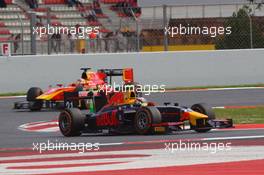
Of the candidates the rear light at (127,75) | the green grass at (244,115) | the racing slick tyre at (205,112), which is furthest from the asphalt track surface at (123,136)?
the green grass at (244,115)

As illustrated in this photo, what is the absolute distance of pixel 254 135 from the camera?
12.0 meters

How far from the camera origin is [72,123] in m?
13.0

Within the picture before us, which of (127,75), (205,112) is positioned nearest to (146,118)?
(205,112)

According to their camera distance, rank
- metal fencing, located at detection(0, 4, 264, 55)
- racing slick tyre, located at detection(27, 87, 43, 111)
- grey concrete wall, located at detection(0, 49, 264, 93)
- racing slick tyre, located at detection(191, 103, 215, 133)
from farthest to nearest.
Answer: metal fencing, located at detection(0, 4, 264, 55)
grey concrete wall, located at detection(0, 49, 264, 93)
racing slick tyre, located at detection(27, 87, 43, 111)
racing slick tyre, located at detection(191, 103, 215, 133)

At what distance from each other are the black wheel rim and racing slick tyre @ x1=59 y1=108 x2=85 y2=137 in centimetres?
102

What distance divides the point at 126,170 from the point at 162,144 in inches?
102

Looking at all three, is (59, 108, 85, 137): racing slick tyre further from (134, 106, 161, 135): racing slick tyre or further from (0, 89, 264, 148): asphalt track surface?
(134, 106, 161, 135): racing slick tyre

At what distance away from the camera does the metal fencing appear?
2333 cm

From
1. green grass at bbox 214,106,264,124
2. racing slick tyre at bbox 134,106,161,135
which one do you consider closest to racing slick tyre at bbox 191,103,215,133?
racing slick tyre at bbox 134,106,161,135

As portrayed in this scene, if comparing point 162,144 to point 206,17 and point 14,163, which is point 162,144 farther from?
point 206,17

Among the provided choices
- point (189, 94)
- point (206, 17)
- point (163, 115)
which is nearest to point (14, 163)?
point (163, 115)

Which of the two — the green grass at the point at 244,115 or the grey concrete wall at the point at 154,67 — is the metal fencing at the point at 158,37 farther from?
A: the green grass at the point at 244,115

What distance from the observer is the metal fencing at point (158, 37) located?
23.3 m

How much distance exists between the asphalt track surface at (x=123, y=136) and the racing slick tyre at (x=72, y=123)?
130 millimetres
